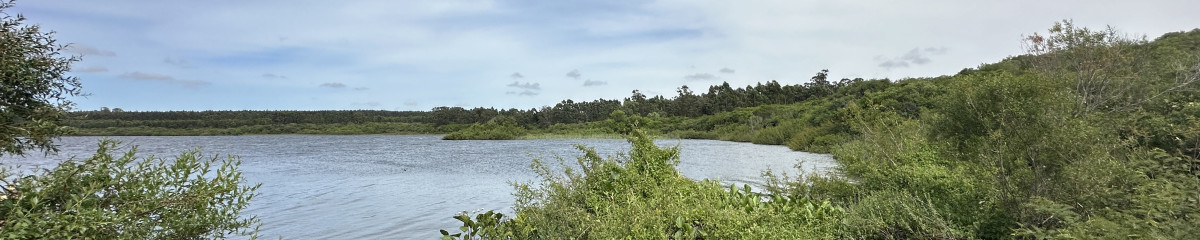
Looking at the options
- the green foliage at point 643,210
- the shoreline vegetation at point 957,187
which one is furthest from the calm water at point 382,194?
the shoreline vegetation at point 957,187

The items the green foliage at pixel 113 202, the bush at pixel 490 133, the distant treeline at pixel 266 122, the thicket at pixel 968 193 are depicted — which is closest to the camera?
the green foliage at pixel 113 202

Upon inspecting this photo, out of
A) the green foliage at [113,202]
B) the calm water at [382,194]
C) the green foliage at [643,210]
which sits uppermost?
the green foliage at [113,202]

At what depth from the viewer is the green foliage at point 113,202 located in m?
3.95

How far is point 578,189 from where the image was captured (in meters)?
6.93

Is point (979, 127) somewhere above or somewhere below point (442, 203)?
above

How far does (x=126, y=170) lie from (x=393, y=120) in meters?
135

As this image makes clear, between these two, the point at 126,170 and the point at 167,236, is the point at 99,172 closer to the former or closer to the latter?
the point at 126,170

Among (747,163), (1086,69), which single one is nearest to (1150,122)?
(1086,69)

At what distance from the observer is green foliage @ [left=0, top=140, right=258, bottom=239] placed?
3953 millimetres

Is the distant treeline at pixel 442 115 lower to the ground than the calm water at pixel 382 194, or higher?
higher

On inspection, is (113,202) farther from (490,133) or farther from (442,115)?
(442,115)

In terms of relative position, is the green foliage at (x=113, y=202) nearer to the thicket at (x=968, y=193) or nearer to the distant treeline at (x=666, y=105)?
the thicket at (x=968, y=193)

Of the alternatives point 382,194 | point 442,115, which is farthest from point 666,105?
point 382,194

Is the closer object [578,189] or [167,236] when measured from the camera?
[167,236]
